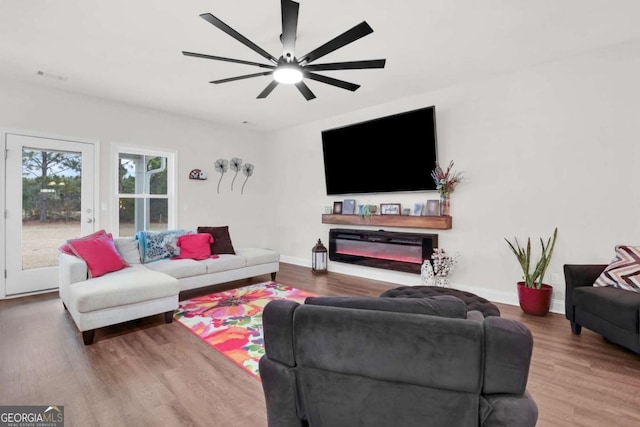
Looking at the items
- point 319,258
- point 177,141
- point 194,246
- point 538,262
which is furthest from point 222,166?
point 538,262

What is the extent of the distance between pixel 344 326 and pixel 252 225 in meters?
5.69

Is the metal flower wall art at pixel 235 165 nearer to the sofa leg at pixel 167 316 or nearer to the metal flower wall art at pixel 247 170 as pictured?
the metal flower wall art at pixel 247 170

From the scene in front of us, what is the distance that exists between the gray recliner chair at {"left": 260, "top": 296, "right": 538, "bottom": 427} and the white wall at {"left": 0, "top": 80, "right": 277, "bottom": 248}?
182 inches

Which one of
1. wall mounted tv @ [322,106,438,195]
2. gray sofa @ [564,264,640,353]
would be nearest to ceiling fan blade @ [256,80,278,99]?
wall mounted tv @ [322,106,438,195]

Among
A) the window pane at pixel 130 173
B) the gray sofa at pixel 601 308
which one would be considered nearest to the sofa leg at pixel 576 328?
the gray sofa at pixel 601 308

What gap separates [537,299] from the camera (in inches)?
128

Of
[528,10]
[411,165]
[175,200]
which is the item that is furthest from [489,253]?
[175,200]

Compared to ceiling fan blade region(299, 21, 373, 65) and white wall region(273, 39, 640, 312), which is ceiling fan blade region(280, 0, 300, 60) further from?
white wall region(273, 39, 640, 312)

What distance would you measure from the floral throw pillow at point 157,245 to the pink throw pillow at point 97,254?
48cm

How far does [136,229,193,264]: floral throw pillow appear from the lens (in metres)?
3.97

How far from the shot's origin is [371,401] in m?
1.12

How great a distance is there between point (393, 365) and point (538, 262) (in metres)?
3.24

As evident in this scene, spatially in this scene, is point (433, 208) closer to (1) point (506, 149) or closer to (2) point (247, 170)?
(1) point (506, 149)

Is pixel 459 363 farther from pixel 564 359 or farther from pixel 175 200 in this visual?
pixel 175 200
